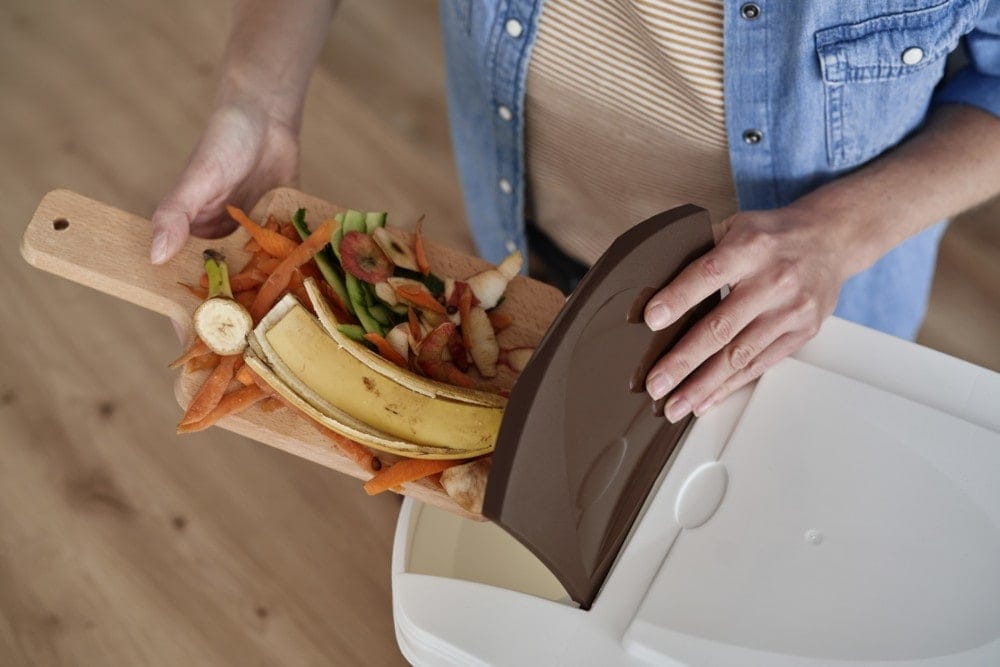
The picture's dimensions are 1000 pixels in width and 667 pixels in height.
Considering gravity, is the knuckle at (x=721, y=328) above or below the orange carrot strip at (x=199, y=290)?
above

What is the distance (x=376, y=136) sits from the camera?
5.88 ft

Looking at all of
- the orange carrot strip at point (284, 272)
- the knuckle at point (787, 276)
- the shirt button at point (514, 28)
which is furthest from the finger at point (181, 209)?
the knuckle at point (787, 276)

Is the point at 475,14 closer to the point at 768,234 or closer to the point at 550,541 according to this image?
the point at 768,234

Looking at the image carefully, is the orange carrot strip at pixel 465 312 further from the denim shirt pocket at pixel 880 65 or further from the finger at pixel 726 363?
the denim shirt pocket at pixel 880 65

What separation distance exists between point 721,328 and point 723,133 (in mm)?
240

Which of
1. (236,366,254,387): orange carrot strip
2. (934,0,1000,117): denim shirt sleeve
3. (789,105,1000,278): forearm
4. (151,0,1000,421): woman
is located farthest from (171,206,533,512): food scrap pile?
(934,0,1000,117): denim shirt sleeve

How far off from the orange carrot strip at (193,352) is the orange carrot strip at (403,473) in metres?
0.21

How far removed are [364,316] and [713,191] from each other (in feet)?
1.36

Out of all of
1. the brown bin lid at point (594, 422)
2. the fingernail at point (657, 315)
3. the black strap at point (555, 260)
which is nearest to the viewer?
the brown bin lid at point (594, 422)

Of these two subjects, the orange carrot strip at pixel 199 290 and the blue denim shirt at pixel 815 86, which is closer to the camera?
the blue denim shirt at pixel 815 86

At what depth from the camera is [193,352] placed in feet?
2.80

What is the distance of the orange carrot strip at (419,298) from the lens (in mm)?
868

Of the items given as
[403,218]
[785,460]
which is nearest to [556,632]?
[785,460]

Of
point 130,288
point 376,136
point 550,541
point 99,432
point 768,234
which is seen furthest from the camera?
point 376,136
